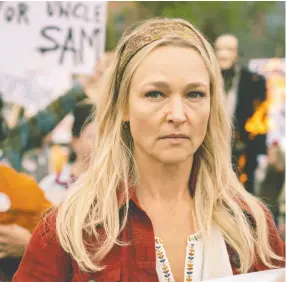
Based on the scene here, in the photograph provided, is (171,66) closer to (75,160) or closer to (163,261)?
(163,261)

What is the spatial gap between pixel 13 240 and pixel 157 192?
860 millimetres

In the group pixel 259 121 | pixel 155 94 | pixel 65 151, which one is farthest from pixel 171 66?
pixel 259 121

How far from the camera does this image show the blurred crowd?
7.18 ft

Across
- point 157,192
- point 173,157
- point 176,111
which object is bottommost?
point 157,192

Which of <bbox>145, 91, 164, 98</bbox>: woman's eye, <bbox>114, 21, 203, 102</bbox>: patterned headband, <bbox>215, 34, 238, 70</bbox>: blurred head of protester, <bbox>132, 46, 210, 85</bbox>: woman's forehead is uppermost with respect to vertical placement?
<bbox>215, 34, 238, 70</bbox>: blurred head of protester

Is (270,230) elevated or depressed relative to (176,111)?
depressed

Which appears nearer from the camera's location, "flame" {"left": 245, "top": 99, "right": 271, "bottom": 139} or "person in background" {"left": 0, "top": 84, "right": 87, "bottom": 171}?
"person in background" {"left": 0, "top": 84, "right": 87, "bottom": 171}

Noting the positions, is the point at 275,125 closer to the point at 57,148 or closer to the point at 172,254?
the point at 57,148

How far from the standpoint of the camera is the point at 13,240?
6.88 feet

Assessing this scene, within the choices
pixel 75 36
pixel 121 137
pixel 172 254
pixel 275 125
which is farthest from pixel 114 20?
pixel 172 254

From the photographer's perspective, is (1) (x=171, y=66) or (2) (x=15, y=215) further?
(2) (x=15, y=215)

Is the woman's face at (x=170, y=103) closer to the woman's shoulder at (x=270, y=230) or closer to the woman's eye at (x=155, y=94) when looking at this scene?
the woman's eye at (x=155, y=94)

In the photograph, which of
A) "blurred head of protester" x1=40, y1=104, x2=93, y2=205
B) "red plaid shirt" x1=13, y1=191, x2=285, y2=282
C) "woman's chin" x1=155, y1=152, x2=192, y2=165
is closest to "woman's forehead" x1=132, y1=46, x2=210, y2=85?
"woman's chin" x1=155, y1=152, x2=192, y2=165

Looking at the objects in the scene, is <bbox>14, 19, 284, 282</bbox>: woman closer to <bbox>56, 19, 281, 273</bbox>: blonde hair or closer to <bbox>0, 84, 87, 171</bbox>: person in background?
<bbox>56, 19, 281, 273</bbox>: blonde hair
